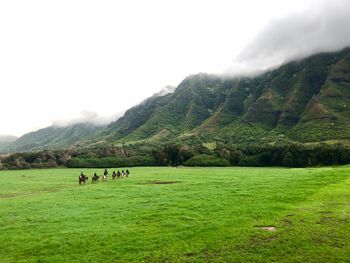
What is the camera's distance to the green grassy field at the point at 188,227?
24062 millimetres

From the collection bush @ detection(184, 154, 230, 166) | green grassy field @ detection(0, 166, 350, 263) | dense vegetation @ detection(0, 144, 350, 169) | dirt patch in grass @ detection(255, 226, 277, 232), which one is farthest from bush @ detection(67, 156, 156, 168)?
dirt patch in grass @ detection(255, 226, 277, 232)

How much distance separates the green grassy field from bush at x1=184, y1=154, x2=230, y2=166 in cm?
10044

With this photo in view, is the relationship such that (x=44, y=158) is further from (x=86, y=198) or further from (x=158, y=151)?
(x=86, y=198)

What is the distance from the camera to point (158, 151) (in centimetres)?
16912

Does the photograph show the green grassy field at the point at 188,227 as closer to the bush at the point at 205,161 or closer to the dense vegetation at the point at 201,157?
the dense vegetation at the point at 201,157

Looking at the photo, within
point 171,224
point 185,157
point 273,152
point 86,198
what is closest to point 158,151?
point 185,157

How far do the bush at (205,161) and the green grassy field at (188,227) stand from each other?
100 meters

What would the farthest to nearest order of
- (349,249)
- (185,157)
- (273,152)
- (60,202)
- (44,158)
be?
(44,158)
(185,157)
(273,152)
(60,202)
(349,249)

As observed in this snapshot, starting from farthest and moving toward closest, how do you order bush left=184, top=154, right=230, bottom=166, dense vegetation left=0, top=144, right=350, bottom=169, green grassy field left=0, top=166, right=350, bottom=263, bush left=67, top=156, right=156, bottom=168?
bush left=67, top=156, right=156, bottom=168 → bush left=184, top=154, right=230, bottom=166 → dense vegetation left=0, top=144, right=350, bottom=169 → green grassy field left=0, top=166, right=350, bottom=263

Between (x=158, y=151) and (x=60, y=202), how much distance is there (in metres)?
124

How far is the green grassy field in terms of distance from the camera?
24062 millimetres

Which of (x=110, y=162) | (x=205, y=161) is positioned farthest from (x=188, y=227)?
(x=110, y=162)

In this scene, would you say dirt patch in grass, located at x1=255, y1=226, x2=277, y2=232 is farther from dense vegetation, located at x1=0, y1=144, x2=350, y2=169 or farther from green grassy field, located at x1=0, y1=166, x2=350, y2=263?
dense vegetation, located at x1=0, y1=144, x2=350, y2=169

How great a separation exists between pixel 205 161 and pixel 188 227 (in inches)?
4744
